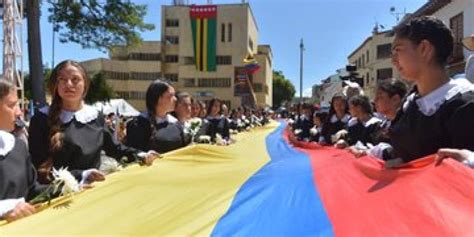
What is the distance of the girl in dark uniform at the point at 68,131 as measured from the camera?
11.3 ft

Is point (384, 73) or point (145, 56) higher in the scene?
point (145, 56)

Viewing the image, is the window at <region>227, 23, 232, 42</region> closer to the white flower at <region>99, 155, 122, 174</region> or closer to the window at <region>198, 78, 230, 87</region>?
the window at <region>198, 78, 230, 87</region>

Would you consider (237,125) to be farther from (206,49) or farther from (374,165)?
(206,49)

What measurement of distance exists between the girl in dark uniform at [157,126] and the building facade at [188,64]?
169 ft

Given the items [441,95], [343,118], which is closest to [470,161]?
[441,95]

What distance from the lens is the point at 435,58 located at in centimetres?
273

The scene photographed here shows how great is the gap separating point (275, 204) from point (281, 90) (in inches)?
3451

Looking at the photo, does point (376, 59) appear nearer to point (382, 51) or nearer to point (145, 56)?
point (382, 51)

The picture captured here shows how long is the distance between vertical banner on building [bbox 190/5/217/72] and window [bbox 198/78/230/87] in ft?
20.9

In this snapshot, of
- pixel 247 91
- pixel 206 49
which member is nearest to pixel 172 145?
pixel 206 49

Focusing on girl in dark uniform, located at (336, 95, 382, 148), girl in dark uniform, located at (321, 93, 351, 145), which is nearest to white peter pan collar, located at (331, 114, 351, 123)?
girl in dark uniform, located at (321, 93, 351, 145)

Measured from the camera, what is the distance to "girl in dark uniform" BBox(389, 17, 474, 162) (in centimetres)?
256

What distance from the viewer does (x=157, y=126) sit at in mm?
5219

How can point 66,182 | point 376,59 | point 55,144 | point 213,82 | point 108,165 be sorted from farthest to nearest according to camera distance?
point 213,82
point 376,59
point 108,165
point 55,144
point 66,182
